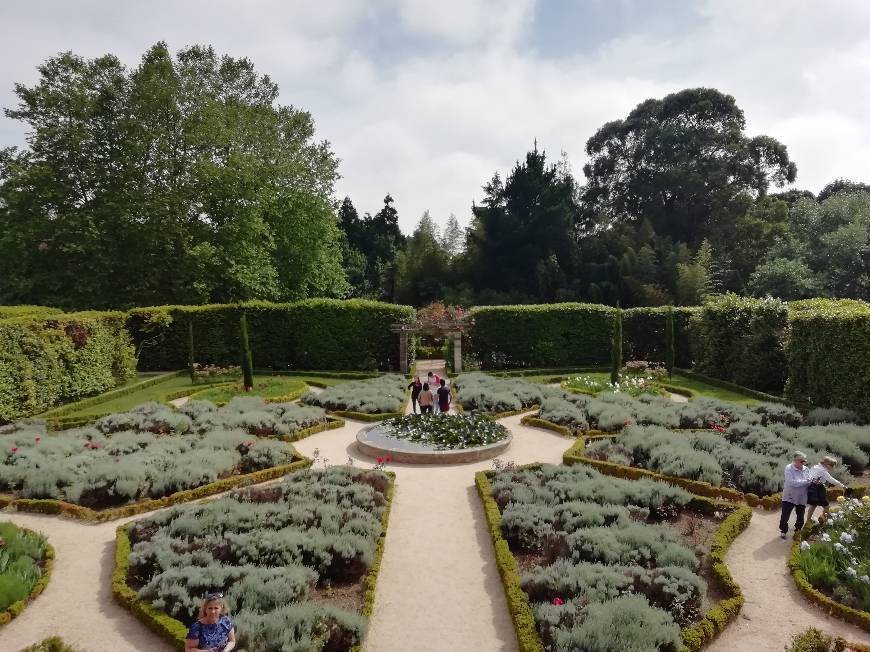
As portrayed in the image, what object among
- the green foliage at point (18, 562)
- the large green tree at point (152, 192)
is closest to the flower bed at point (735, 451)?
the green foliage at point (18, 562)

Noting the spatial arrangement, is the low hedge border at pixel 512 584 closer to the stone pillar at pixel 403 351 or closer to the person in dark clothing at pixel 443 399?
the person in dark clothing at pixel 443 399

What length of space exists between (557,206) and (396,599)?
45521 millimetres

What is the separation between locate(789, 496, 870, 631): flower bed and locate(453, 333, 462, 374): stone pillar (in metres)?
21.2

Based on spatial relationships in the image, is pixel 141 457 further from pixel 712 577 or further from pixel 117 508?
pixel 712 577

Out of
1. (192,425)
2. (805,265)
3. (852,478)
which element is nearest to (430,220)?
(805,265)

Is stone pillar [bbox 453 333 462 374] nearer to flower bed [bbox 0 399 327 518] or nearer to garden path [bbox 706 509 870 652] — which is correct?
flower bed [bbox 0 399 327 518]

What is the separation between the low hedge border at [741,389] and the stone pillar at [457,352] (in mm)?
11801

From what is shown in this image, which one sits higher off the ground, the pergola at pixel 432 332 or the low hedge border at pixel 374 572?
A: the pergola at pixel 432 332

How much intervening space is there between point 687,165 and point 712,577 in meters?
54.8

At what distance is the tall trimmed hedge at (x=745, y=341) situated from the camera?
22859 mm

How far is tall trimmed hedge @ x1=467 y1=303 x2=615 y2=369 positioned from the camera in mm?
31203

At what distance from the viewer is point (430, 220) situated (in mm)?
59031

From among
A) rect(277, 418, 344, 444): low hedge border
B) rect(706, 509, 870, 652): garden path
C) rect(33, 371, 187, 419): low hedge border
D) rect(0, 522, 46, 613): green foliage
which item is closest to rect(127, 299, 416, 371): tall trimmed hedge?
Result: rect(33, 371, 187, 419): low hedge border

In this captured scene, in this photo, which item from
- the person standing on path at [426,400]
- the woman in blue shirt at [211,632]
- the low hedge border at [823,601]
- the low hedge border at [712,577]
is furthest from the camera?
the person standing on path at [426,400]
